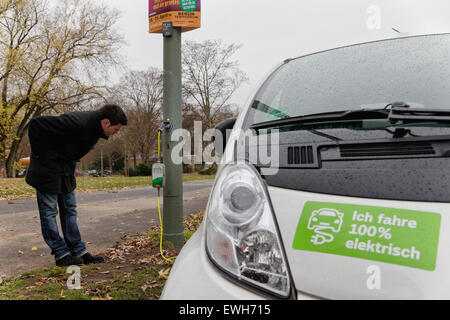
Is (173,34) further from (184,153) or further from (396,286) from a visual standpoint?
(396,286)

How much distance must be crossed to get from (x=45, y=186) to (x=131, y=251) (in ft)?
4.19

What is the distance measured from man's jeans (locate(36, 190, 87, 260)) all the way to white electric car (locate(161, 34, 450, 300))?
2592 millimetres

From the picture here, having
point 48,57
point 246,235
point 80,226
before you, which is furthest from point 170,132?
point 48,57

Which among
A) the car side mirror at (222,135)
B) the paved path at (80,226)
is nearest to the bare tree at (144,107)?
the paved path at (80,226)

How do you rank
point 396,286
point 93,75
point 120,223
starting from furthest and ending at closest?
1. point 93,75
2. point 120,223
3. point 396,286

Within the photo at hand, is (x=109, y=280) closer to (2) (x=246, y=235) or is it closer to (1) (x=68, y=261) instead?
(1) (x=68, y=261)

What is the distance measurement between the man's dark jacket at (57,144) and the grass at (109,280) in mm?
826

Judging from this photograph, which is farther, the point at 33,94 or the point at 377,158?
the point at 33,94

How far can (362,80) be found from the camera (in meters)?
1.86

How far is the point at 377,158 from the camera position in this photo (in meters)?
1.24

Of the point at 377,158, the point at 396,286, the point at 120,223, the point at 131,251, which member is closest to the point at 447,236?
the point at 396,286

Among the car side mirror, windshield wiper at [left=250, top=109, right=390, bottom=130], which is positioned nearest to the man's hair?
the car side mirror

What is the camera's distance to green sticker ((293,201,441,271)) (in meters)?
1.04

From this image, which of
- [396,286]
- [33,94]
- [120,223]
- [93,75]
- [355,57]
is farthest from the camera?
[93,75]
